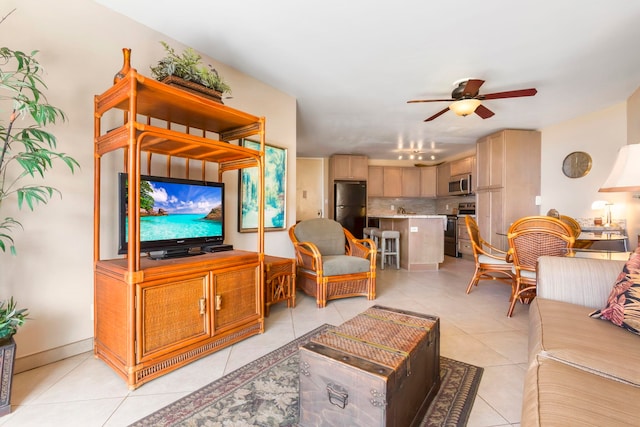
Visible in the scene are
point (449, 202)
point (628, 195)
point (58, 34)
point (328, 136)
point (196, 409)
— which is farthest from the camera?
point (449, 202)

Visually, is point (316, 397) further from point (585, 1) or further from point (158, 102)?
→ point (585, 1)

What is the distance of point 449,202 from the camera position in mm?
7375

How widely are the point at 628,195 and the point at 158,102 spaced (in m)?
5.24

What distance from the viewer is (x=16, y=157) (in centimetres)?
131

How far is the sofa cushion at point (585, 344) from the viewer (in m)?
0.98

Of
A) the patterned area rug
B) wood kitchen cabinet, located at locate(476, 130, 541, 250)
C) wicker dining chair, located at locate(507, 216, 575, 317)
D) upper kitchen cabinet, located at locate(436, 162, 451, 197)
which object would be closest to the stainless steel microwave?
upper kitchen cabinet, located at locate(436, 162, 451, 197)

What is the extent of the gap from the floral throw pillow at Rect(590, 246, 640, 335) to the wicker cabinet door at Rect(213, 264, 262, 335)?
6.64ft

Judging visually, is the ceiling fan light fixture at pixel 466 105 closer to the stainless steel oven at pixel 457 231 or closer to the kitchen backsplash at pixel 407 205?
the stainless steel oven at pixel 457 231

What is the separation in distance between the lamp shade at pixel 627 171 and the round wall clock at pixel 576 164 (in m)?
3.31

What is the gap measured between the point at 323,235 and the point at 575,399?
2790 millimetres

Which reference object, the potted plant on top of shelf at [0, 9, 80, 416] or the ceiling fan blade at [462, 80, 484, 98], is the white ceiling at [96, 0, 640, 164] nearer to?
the ceiling fan blade at [462, 80, 484, 98]

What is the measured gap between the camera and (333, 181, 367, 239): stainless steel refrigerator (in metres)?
6.87

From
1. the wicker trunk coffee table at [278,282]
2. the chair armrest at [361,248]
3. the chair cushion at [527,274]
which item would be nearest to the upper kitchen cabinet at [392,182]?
the chair armrest at [361,248]

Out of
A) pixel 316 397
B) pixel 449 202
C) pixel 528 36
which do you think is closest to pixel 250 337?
pixel 316 397
